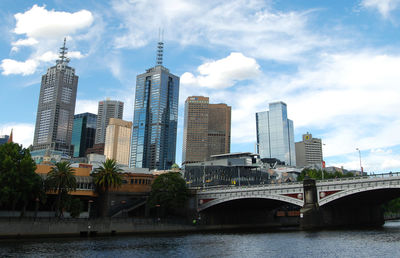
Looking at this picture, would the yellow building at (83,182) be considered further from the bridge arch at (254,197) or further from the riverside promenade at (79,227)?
the bridge arch at (254,197)

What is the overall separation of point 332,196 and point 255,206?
35.6 m

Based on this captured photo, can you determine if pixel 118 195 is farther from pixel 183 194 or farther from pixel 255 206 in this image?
pixel 255 206

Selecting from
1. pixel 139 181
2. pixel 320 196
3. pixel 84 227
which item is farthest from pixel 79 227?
pixel 320 196

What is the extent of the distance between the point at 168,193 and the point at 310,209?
115 feet

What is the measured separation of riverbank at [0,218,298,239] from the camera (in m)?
69.5

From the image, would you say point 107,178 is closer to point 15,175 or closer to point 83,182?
point 83,182

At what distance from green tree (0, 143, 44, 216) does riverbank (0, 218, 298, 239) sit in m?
5.78

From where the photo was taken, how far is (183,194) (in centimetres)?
9725

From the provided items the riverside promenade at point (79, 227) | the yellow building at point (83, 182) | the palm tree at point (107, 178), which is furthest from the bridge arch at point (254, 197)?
the yellow building at point (83, 182)

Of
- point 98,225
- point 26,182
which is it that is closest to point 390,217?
point 98,225

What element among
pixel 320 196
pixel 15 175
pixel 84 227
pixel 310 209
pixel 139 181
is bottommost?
pixel 84 227

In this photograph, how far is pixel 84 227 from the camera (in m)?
77.9

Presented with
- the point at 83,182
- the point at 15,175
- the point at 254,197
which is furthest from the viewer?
the point at 83,182

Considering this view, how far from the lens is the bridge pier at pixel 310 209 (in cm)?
8131
